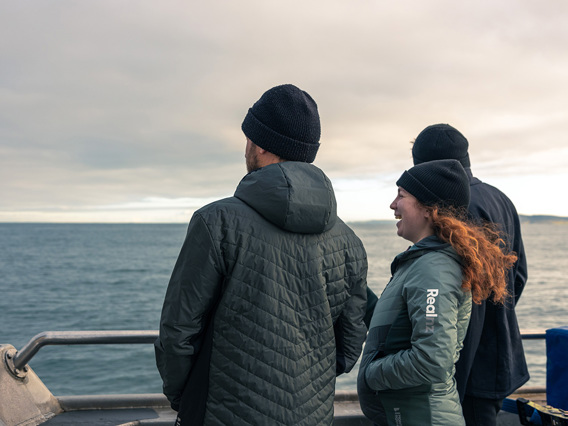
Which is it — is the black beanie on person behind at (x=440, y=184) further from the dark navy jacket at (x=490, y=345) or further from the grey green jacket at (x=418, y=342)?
the dark navy jacket at (x=490, y=345)

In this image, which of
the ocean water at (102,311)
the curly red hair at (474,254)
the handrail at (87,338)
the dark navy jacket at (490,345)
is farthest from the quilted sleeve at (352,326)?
the ocean water at (102,311)

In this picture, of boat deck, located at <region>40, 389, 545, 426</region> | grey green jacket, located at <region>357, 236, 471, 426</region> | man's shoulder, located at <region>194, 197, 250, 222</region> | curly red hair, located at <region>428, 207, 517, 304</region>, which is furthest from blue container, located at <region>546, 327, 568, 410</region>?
man's shoulder, located at <region>194, 197, 250, 222</region>

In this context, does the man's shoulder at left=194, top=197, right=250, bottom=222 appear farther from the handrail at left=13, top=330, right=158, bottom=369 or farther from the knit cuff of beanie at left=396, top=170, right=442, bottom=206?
the handrail at left=13, top=330, right=158, bottom=369

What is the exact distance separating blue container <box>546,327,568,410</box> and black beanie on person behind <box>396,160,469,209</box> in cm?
133

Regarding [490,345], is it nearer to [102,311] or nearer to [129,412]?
[129,412]

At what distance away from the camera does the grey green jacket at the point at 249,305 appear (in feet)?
5.11

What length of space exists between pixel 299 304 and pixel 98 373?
17.1m

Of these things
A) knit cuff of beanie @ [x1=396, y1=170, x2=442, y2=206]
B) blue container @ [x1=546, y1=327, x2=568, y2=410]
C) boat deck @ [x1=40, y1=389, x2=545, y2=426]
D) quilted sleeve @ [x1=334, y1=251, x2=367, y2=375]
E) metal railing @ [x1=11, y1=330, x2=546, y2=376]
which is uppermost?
knit cuff of beanie @ [x1=396, y1=170, x2=442, y2=206]

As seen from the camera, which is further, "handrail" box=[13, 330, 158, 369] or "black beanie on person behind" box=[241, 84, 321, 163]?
"handrail" box=[13, 330, 158, 369]

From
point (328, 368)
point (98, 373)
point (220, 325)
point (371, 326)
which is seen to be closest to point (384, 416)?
point (371, 326)

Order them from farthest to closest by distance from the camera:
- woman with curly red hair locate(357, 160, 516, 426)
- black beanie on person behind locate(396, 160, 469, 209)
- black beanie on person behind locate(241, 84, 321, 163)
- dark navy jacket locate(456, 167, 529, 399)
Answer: dark navy jacket locate(456, 167, 529, 399), black beanie on person behind locate(396, 160, 469, 209), woman with curly red hair locate(357, 160, 516, 426), black beanie on person behind locate(241, 84, 321, 163)

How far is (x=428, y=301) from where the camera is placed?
6.27 ft

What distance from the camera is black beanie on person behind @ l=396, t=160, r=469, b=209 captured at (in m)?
2.18

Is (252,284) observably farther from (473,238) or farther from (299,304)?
(473,238)
